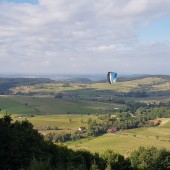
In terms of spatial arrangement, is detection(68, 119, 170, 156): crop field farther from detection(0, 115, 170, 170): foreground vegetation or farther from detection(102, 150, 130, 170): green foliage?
detection(102, 150, 130, 170): green foliage

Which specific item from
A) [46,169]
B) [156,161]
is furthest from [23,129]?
[46,169]

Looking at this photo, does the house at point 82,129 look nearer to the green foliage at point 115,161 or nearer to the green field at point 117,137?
the green field at point 117,137

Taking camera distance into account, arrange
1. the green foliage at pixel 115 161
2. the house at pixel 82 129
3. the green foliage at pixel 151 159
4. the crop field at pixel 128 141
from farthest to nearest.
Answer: the house at pixel 82 129, the crop field at pixel 128 141, the green foliage at pixel 151 159, the green foliage at pixel 115 161

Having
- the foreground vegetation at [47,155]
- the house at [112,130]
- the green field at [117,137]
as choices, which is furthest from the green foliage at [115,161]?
the house at [112,130]

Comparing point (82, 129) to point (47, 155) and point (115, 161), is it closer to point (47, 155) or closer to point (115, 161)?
point (115, 161)

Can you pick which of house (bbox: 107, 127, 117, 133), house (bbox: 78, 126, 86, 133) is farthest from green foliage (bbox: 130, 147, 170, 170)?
house (bbox: 107, 127, 117, 133)

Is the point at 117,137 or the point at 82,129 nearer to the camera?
the point at 117,137

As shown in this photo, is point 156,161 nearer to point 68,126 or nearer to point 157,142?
point 157,142

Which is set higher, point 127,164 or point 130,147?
point 127,164

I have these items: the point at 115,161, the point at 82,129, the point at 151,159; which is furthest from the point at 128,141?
the point at 115,161
